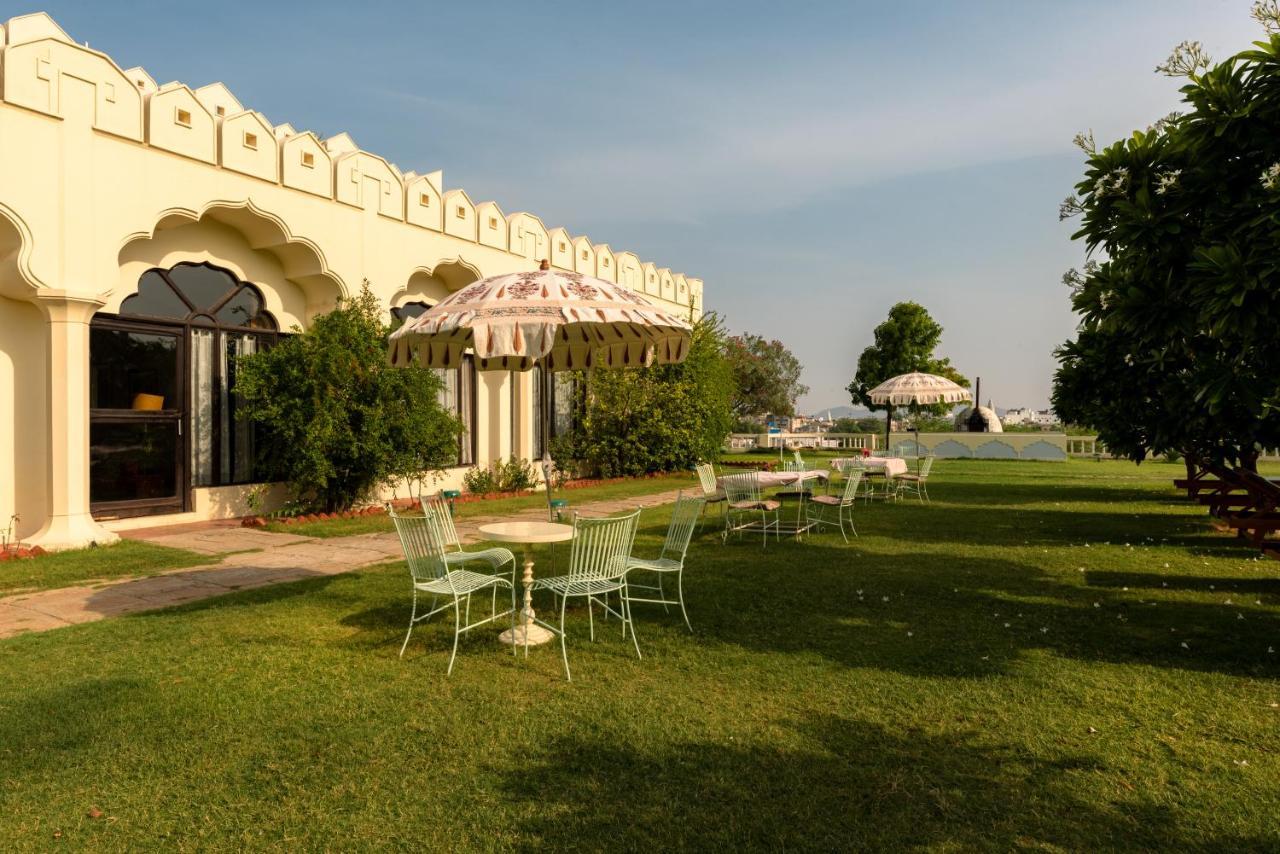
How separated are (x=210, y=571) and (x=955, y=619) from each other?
7110 millimetres

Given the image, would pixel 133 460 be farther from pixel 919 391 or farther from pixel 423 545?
pixel 919 391

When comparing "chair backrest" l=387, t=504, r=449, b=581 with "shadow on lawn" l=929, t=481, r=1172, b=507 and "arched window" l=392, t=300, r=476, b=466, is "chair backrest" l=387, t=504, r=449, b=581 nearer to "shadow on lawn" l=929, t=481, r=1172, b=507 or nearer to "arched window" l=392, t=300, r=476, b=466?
"arched window" l=392, t=300, r=476, b=466

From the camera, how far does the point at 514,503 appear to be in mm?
13617

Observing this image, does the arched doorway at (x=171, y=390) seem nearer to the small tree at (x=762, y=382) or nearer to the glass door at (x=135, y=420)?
the glass door at (x=135, y=420)

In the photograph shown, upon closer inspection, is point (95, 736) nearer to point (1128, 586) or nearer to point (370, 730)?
point (370, 730)

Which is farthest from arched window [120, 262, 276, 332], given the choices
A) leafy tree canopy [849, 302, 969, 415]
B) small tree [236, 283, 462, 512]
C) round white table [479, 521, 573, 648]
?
leafy tree canopy [849, 302, 969, 415]

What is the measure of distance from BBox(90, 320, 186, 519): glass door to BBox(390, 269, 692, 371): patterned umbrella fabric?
6249 millimetres

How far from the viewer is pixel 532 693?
429 cm

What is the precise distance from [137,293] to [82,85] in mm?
2726

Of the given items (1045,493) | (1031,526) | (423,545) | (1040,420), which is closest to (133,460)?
(423,545)

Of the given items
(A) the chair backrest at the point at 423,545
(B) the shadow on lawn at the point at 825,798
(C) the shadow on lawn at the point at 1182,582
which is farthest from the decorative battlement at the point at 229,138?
(B) the shadow on lawn at the point at 825,798

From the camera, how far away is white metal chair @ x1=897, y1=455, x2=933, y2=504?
539 inches

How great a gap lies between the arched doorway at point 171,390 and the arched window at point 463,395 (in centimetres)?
349

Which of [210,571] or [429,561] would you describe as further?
[210,571]
